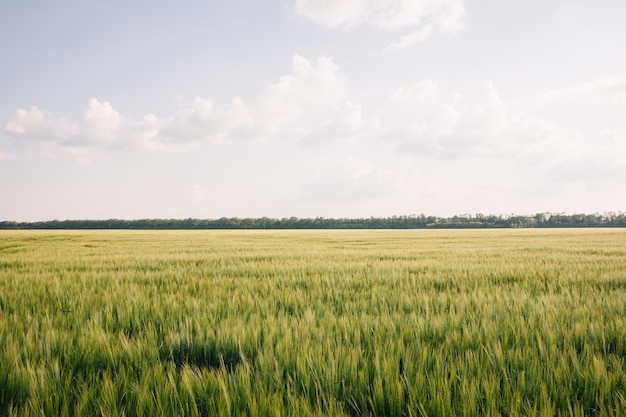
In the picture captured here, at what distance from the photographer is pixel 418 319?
2588 millimetres

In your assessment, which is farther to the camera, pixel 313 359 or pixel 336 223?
pixel 336 223

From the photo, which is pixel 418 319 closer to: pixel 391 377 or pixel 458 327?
pixel 458 327

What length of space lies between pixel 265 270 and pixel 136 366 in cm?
429

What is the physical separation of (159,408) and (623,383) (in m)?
2.12

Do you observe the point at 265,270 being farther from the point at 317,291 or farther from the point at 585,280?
the point at 585,280

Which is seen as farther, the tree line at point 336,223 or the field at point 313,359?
the tree line at point 336,223

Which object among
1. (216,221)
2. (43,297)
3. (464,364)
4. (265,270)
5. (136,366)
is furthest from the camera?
(216,221)

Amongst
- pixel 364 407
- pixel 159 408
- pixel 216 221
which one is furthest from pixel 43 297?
pixel 216 221

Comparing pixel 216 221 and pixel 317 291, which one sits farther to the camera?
pixel 216 221

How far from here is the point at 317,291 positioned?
404cm

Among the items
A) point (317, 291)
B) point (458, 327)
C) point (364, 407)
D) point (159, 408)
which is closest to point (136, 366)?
point (159, 408)

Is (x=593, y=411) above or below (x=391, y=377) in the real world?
below

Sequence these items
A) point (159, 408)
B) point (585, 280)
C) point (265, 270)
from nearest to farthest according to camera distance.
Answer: point (159, 408), point (585, 280), point (265, 270)

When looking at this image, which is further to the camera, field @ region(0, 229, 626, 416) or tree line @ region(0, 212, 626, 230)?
tree line @ region(0, 212, 626, 230)
